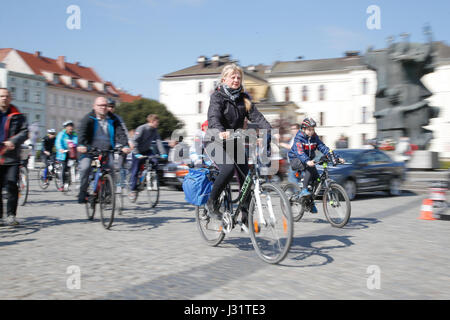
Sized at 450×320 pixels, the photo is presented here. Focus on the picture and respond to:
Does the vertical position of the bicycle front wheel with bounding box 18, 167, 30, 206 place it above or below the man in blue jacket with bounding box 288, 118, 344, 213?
below

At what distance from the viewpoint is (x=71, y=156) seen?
12.2 m

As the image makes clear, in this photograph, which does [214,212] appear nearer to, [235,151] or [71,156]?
[235,151]

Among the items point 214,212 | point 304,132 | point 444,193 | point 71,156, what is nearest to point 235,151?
point 214,212

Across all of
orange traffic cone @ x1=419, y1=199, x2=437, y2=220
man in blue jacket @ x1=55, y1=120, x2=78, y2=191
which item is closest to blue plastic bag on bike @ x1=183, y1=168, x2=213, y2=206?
orange traffic cone @ x1=419, y1=199, x2=437, y2=220

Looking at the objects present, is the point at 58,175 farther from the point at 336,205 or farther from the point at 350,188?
the point at 336,205

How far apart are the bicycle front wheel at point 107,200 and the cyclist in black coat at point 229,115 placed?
234 centimetres

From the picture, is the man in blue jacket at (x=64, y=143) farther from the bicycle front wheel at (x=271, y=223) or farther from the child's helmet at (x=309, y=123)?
the bicycle front wheel at (x=271, y=223)

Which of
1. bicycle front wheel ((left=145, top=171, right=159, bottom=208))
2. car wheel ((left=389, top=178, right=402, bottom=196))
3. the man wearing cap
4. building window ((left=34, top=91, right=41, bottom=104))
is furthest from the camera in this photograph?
building window ((left=34, top=91, right=41, bottom=104))

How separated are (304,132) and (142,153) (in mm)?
4060

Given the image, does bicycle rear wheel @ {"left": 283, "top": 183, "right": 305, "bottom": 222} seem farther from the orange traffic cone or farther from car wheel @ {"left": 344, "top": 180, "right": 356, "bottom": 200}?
car wheel @ {"left": 344, "top": 180, "right": 356, "bottom": 200}

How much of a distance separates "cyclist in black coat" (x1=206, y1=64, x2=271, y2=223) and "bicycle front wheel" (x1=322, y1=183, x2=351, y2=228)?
2830mm

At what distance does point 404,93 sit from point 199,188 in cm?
2718

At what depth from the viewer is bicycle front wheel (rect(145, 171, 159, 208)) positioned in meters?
10.4
